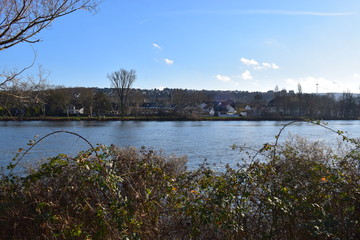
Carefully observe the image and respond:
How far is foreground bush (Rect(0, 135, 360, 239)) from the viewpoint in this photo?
335 centimetres

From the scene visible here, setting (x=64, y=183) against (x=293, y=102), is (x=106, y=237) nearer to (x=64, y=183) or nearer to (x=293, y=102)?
(x=64, y=183)

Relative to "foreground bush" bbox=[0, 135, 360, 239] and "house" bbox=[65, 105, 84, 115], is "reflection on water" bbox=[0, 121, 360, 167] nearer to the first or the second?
"foreground bush" bbox=[0, 135, 360, 239]

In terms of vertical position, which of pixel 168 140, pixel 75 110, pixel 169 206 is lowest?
pixel 168 140

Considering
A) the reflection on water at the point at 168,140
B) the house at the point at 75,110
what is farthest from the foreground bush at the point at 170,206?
the house at the point at 75,110

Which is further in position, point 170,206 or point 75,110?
point 75,110

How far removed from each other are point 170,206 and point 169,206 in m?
0.02

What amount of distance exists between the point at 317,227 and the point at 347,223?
50 cm

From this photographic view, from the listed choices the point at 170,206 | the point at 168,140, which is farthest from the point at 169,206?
the point at 168,140

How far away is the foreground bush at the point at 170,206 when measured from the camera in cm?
335

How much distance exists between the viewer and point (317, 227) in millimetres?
3107

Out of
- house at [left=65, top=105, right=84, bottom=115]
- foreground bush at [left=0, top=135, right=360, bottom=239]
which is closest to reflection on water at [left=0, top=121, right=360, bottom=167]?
foreground bush at [left=0, top=135, right=360, bottom=239]

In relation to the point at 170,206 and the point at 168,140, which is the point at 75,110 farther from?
the point at 170,206

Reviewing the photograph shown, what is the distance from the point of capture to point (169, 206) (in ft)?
13.5

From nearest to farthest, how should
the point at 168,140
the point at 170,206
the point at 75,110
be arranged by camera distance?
1. the point at 170,206
2. the point at 168,140
3. the point at 75,110
